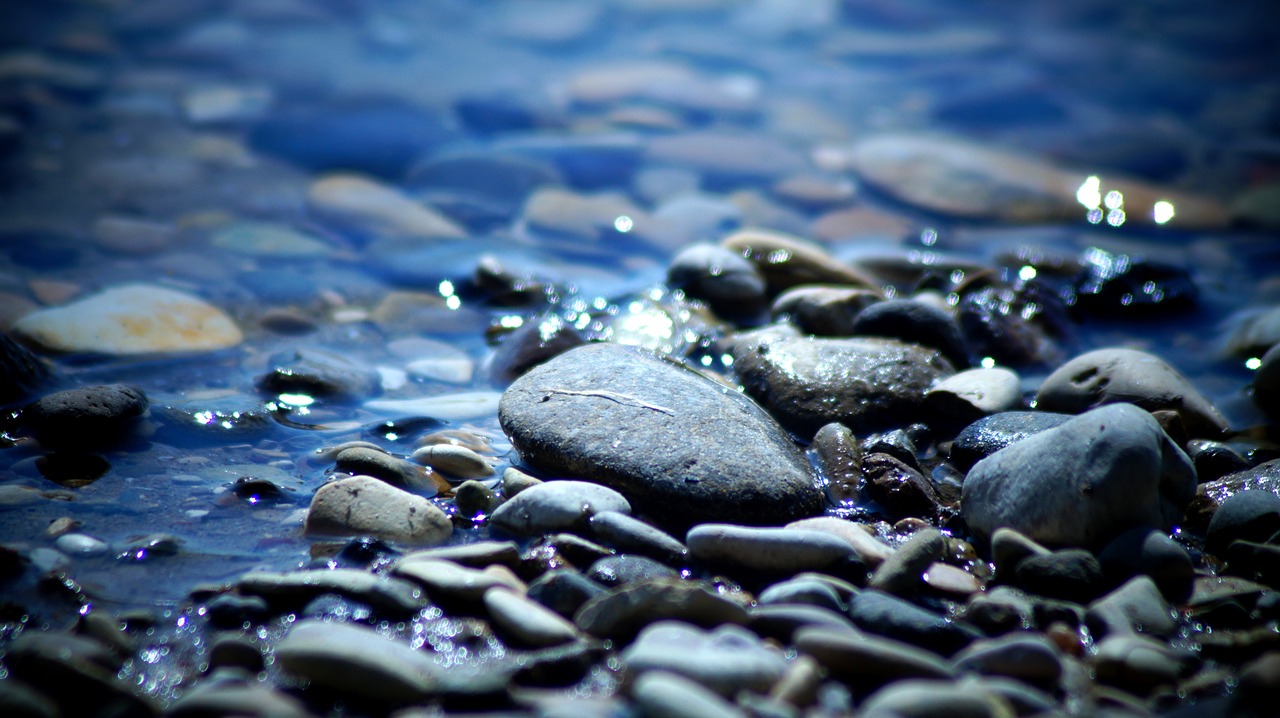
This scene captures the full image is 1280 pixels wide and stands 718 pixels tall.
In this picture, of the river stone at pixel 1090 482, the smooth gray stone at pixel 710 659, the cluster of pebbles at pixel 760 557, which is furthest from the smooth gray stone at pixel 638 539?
the river stone at pixel 1090 482

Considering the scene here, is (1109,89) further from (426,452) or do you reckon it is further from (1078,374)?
(426,452)

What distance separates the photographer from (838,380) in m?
2.80

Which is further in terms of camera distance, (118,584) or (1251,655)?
(118,584)

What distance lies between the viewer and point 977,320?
3.44 m

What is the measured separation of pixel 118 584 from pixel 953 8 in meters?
10.0

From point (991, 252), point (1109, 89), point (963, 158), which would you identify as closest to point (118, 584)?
point (991, 252)

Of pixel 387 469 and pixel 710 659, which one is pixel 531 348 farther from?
pixel 710 659

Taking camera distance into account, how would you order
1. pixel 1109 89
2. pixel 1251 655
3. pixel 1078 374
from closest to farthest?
pixel 1251 655 → pixel 1078 374 → pixel 1109 89

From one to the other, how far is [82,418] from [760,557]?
1944 mm

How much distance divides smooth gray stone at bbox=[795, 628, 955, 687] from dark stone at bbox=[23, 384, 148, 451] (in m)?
2.08

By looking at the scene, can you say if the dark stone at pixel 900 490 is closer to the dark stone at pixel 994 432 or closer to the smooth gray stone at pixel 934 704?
the dark stone at pixel 994 432

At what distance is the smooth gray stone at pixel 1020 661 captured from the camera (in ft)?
5.20

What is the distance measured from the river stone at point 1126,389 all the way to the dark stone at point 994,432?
190 mm

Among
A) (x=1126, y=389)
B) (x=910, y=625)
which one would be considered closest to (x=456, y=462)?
(x=910, y=625)
